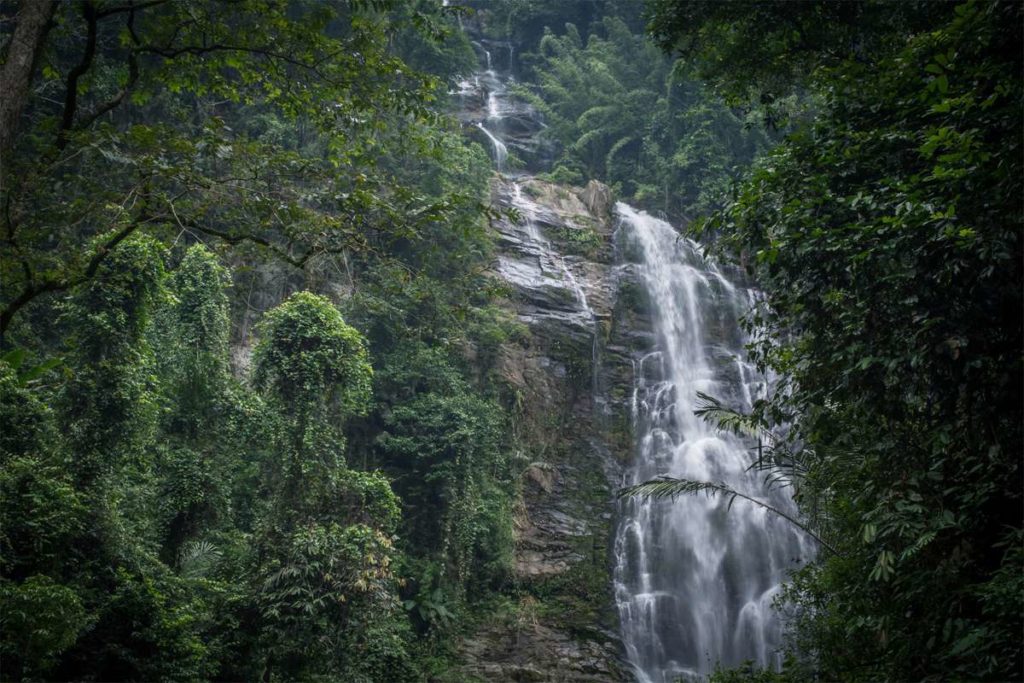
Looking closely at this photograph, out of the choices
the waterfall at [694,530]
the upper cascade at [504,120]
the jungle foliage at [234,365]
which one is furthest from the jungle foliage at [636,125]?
the jungle foliage at [234,365]

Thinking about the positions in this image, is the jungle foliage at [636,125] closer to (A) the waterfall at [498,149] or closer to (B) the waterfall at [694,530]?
(A) the waterfall at [498,149]

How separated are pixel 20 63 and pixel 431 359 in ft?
41.3

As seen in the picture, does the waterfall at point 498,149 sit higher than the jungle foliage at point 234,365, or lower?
higher

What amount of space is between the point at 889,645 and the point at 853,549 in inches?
68.1

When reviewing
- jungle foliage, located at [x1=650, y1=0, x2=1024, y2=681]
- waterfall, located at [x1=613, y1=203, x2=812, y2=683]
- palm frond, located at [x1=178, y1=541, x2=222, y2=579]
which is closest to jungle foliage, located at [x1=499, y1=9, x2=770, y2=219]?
waterfall, located at [x1=613, y1=203, x2=812, y2=683]

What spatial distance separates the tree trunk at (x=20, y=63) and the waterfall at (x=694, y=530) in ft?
32.2

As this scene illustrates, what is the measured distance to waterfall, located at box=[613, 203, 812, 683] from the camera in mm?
14312

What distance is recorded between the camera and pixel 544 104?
30328 millimetres

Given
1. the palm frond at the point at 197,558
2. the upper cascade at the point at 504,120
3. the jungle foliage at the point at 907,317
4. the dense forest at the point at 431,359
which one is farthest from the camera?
the upper cascade at the point at 504,120

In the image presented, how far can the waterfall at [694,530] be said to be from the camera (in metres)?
14.3

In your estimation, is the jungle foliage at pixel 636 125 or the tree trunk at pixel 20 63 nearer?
the tree trunk at pixel 20 63

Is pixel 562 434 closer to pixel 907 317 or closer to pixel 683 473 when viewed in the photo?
pixel 683 473

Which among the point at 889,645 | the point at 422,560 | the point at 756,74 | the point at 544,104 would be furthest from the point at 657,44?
the point at 544,104

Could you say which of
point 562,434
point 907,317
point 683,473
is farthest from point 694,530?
point 907,317
